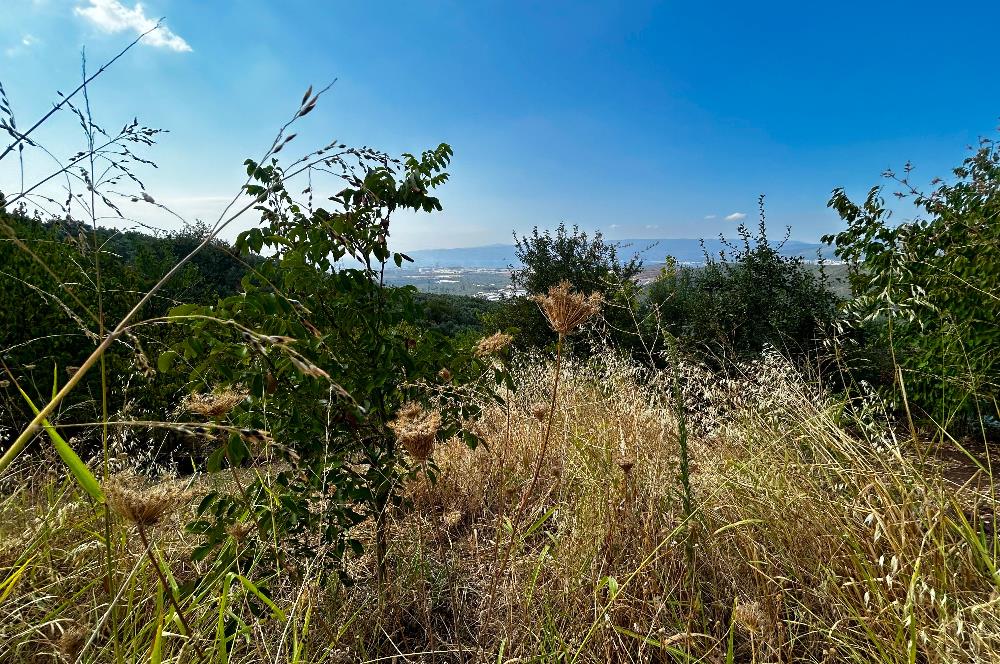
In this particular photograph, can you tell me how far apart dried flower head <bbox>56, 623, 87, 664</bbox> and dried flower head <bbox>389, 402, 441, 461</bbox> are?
0.95 meters

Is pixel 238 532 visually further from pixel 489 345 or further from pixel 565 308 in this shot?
pixel 565 308

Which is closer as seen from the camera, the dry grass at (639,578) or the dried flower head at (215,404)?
the dry grass at (639,578)

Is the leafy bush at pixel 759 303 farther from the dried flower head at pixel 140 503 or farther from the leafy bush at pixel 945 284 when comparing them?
the dried flower head at pixel 140 503

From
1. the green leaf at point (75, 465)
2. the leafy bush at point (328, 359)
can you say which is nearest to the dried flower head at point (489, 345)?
the leafy bush at point (328, 359)

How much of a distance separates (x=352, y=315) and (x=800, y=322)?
7683 mm

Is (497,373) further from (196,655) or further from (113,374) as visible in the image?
(113,374)

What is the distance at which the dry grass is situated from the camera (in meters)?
1.48

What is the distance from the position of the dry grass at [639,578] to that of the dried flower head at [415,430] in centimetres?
45

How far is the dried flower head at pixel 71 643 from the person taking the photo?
1241mm

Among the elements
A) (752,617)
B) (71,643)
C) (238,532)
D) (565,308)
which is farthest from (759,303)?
(71,643)

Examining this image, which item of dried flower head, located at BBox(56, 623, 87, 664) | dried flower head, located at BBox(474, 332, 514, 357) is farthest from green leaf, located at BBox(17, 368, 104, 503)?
dried flower head, located at BBox(474, 332, 514, 357)

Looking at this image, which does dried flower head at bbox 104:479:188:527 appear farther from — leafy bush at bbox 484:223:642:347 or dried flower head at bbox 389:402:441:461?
leafy bush at bbox 484:223:642:347

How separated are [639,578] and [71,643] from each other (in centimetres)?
177

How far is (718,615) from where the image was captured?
5.96ft
